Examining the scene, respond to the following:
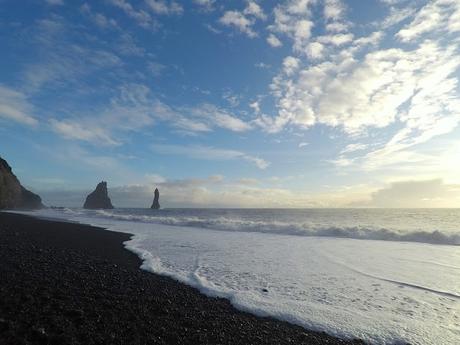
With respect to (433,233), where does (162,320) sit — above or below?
below

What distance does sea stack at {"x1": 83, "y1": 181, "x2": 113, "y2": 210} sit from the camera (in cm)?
14900

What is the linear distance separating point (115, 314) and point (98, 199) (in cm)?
15646

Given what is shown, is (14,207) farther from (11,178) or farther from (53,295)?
(53,295)

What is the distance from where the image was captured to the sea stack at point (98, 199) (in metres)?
149

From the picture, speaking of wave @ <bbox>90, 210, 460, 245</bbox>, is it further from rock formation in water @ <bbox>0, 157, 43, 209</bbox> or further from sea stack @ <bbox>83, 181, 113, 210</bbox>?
sea stack @ <bbox>83, 181, 113, 210</bbox>

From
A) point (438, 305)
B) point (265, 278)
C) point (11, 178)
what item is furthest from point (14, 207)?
point (438, 305)

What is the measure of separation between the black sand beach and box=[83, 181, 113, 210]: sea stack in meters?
151

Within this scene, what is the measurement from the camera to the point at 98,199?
490ft

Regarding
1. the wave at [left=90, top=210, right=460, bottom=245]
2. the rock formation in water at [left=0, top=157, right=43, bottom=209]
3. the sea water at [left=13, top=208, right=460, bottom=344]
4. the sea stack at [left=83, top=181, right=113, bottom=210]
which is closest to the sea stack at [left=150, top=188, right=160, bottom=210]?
the sea stack at [left=83, top=181, right=113, bottom=210]

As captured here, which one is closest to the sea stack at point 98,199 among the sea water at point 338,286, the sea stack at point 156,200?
the sea stack at point 156,200

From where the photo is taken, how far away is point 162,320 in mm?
6246

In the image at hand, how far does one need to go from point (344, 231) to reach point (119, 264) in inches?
975

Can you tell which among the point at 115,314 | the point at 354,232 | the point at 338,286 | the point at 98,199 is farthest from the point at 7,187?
the point at 98,199

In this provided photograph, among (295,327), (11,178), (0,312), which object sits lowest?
(295,327)
